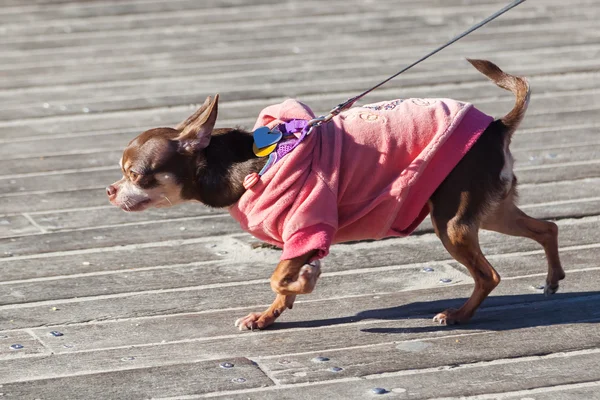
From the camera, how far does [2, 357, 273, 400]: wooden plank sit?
11.3 feet

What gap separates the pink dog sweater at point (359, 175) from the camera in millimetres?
3783

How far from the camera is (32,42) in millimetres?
8797

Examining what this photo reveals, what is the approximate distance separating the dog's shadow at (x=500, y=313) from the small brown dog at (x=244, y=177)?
0.08 metres

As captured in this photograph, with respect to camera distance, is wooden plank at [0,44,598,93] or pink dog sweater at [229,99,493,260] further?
wooden plank at [0,44,598,93]

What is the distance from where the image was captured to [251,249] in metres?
4.91

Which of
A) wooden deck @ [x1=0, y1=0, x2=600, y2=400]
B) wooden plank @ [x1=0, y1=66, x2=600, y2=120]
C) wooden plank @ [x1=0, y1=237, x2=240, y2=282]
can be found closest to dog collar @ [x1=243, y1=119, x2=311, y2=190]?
wooden deck @ [x1=0, y1=0, x2=600, y2=400]

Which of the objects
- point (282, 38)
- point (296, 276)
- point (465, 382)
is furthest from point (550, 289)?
point (282, 38)

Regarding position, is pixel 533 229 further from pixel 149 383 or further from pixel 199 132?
pixel 149 383

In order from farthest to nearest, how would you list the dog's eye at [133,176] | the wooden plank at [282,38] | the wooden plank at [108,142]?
1. the wooden plank at [282,38]
2. the wooden plank at [108,142]
3. the dog's eye at [133,176]

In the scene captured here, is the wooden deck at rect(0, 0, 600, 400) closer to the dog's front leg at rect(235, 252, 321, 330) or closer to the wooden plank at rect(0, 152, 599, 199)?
the wooden plank at rect(0, 152, 599, 199)

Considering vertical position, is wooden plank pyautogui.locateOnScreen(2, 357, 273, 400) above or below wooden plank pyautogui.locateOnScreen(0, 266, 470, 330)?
above

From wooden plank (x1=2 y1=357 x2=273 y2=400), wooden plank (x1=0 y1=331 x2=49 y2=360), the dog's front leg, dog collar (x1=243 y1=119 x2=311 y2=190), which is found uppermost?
dog collar (x1=243 y1=119 x2=311 y2=190)

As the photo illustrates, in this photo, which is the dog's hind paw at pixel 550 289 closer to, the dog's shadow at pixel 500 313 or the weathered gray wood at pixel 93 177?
the dog's shadow at pixel 500 313

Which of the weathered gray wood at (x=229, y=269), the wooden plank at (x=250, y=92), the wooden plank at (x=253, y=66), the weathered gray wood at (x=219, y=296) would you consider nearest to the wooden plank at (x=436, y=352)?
the weathered gray wood at (x=219, y=296)
